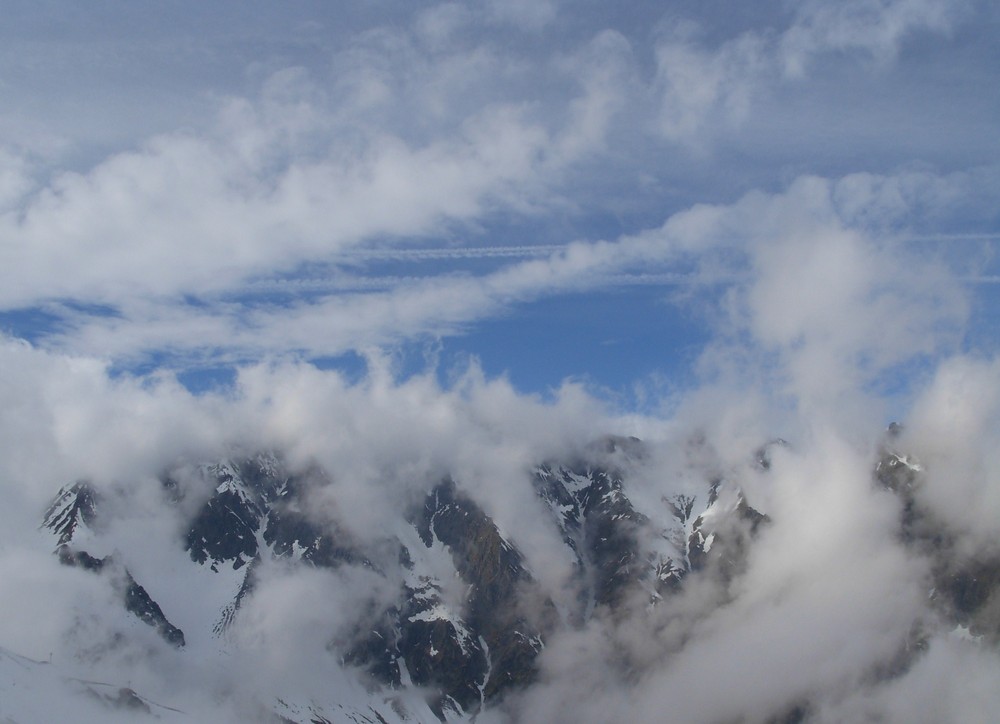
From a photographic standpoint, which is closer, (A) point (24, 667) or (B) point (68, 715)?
(B) point (68, 715)

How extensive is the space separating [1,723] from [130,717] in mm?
48913

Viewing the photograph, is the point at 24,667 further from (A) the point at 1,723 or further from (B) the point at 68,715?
(A) the point at 1,723

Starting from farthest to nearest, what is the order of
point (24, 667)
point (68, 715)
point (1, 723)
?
point (24, 667)
point (68, 715)
point (1, 723)

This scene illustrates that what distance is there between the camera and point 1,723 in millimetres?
154125

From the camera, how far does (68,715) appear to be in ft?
Answer: 585

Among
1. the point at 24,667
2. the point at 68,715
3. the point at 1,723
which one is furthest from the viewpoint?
the point at 24,667

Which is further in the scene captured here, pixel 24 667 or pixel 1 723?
pixel 24 667

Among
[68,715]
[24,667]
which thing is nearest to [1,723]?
[68,715]

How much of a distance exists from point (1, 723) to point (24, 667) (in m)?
42.0

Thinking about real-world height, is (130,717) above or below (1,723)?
below

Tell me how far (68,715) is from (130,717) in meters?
23.0

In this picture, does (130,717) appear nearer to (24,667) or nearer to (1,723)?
(24,667)

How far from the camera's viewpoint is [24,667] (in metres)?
191

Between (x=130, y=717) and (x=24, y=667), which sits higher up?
(x=24, y=667)
